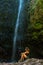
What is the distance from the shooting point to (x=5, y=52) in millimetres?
8141

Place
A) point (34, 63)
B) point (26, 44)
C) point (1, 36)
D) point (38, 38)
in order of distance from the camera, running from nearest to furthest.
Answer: point (34, 63)
point (38, 38)
point (26, 44)
point (1, 36)

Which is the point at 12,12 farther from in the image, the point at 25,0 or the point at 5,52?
the point at 5,52

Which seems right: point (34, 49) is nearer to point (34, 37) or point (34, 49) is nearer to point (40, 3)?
point (34, 37)

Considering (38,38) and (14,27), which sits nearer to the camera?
(38,38)

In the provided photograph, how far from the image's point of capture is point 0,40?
8.31m

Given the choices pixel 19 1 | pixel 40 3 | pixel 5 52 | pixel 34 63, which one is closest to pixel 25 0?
pixel 19 1

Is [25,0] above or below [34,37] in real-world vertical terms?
above

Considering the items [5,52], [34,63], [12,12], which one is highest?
[12,12]

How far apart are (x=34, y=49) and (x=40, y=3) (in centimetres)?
176

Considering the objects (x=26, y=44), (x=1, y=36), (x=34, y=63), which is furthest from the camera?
(x=1, y=36)

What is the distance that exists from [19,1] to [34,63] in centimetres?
451

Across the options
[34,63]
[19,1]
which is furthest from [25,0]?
[34,63]

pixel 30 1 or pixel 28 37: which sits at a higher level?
pixel 30 1

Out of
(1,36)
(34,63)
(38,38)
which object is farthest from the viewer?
(1,36)
